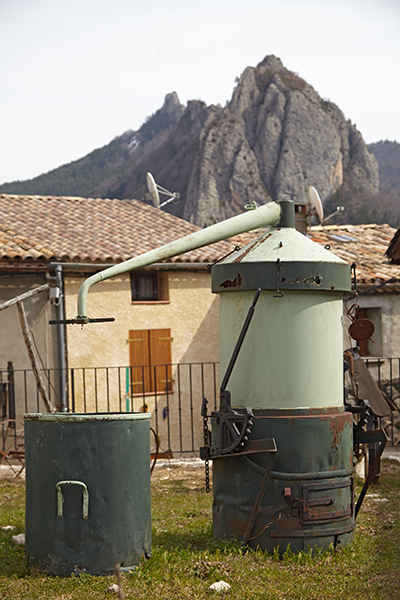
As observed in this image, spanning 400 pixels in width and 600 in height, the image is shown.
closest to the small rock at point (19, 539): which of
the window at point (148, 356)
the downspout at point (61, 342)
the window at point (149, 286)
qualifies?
the downspout at point (61, 342)

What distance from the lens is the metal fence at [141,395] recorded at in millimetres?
13031

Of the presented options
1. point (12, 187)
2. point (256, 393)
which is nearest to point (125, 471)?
point (256, 393)

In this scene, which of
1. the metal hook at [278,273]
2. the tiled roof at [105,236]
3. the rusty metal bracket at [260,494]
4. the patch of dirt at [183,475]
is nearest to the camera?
the rusty metal bracket at [260,494]

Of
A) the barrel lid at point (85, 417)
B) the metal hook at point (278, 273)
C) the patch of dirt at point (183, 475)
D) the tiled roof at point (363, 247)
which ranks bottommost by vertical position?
the patch of dirt at point (183, 475)

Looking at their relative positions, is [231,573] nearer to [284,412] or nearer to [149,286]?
[284,412]

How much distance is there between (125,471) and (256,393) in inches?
47.1

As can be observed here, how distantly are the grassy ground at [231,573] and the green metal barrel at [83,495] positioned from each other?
0.15m

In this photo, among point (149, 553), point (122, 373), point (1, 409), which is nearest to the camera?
point (149, 553)

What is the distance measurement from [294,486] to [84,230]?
434 inches

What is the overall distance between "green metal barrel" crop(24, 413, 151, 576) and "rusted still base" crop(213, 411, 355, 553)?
0.88 m

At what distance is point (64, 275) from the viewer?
1331cm

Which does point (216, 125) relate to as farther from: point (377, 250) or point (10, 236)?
point (10, 236)

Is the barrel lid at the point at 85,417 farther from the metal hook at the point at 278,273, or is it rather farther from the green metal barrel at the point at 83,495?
the metal hook at the point at 278,273

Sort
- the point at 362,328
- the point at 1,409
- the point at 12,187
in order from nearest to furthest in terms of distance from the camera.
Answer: the point at 362,328
the point at 1,409
the point at 12,187
